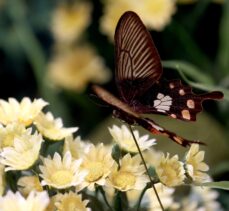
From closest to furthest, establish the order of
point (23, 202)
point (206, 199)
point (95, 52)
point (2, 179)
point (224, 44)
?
point (23, 202) → point (2, 179) → point (206, 199) → point (224, 44) → point (95, 52)

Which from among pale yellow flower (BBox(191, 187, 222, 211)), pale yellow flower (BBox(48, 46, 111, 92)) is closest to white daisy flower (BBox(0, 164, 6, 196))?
pale yellow flower (BBox(191, 187, 222, 211))

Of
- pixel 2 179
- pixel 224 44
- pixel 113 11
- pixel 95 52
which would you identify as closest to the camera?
pixel 2 179

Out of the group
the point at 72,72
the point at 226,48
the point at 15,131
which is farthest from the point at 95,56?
the point at 15,131

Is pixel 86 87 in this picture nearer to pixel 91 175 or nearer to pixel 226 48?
pixel 226 48

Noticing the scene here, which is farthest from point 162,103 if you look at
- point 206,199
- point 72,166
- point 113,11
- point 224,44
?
point 113,11

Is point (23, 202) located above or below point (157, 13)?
above

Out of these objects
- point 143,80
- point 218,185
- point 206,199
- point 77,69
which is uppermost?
point 143,80

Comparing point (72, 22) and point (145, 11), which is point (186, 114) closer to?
point (145, 11)

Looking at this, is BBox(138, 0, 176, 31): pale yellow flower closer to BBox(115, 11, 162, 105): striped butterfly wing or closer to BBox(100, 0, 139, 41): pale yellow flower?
BBox(100, 0, 139, 41): pale yellow flower
